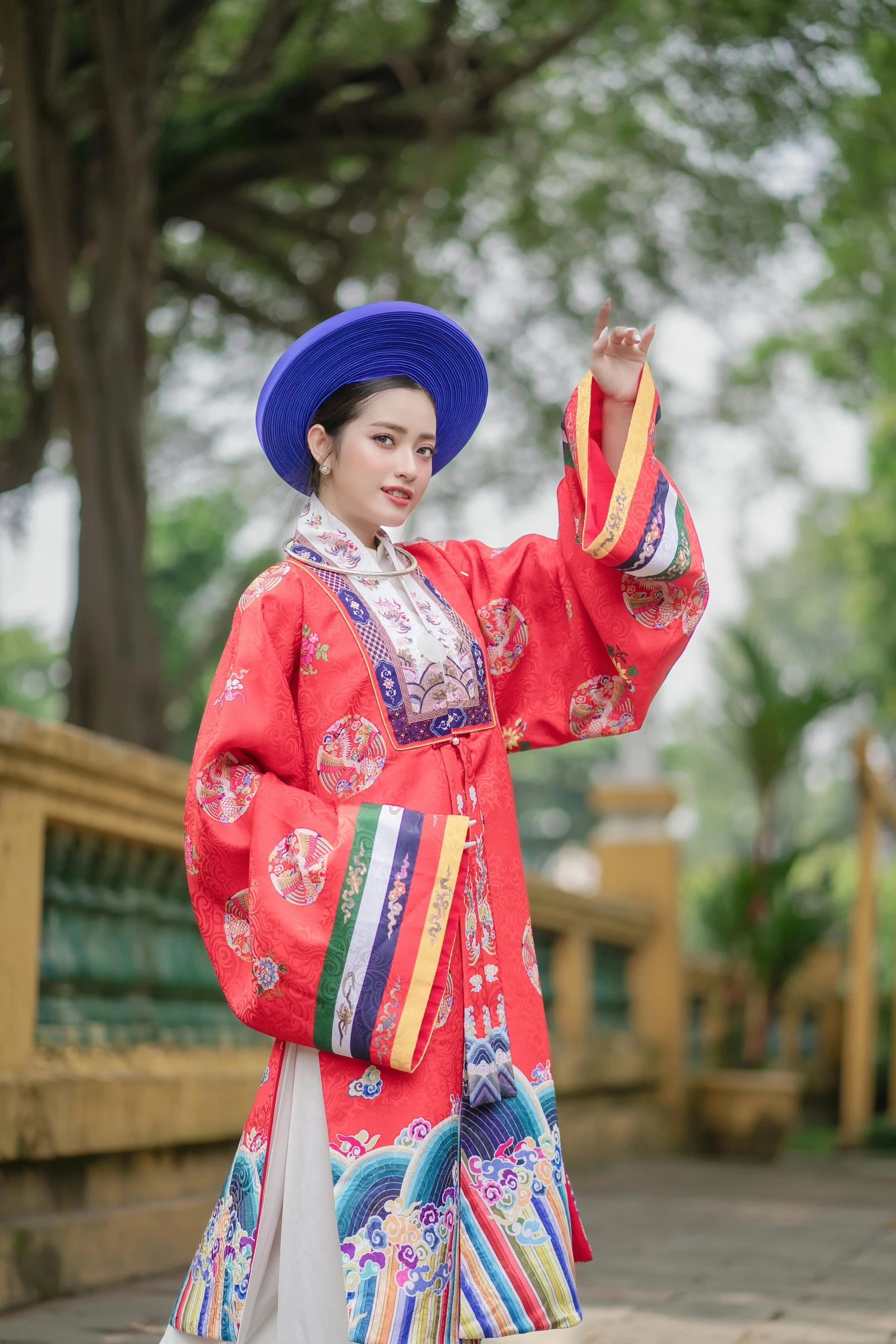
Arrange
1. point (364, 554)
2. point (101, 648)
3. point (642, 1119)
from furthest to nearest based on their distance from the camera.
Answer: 1. point (642, 1119)
2. point (101, 648)
3. point (364, 554)

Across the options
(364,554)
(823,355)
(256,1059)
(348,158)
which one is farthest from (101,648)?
(823,355)

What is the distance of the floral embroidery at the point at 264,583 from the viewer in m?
2.16

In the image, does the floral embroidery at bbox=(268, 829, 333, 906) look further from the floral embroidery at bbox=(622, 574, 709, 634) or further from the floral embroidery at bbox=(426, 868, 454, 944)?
the floral embroidery at bbox=(622, 574, 709, 634)

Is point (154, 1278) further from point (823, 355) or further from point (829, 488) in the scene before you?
point (829, 488)

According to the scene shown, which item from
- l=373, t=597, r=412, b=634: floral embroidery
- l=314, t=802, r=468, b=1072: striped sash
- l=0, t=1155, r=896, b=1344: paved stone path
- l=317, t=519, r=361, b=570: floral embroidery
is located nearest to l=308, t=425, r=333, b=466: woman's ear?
l=317, t=519, r=361, b=570: floral embroidery

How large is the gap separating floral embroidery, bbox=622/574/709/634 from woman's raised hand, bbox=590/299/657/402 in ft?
0.98

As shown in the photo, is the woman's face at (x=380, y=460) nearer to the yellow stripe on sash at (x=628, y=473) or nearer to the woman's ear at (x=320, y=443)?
the woman's ear at (x=320, y=443)

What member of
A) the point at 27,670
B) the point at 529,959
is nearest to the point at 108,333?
the point at 529,959

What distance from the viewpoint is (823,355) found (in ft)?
36.6

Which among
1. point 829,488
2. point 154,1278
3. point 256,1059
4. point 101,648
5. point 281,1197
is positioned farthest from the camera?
point 829,488

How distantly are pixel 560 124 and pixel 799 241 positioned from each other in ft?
5.83

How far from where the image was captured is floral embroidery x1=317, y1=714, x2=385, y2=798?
6.91ft

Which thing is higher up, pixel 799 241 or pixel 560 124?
pixel 560 124

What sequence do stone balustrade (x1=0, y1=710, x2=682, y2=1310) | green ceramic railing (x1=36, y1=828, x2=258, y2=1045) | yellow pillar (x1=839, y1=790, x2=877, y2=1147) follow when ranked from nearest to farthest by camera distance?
stone balustrade (x1=0, y1=710, x2=682, y2=1310)
green ceramic railing (x1=36, y1=828, x2=258, y2=1045)
yellow pillar (x1=839, y1=790, x2=877, y2=1147)
